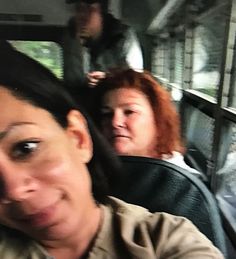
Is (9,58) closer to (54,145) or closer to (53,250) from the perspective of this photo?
(54,145)

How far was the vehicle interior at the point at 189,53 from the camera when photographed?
2.69 feet

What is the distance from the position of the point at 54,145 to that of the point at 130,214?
0.16 meters

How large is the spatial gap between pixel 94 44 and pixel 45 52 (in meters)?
0.14

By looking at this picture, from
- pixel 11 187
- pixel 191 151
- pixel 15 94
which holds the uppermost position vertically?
pixel 15 94

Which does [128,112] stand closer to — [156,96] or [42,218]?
[156,96]

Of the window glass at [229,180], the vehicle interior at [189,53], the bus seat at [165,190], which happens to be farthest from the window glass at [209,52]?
the bus seat at [165,190]

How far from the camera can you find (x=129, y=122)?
878 mm

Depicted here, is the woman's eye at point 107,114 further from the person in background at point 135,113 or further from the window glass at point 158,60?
the window glass at point 158,60

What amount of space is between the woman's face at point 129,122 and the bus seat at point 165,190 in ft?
0.16

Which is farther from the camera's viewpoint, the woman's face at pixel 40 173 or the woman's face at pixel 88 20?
the woman's face at pixel 88 20

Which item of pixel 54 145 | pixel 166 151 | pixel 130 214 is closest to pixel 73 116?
pixel 54 145

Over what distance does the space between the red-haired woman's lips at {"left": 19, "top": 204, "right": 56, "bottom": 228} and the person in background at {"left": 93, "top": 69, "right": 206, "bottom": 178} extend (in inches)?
8.4

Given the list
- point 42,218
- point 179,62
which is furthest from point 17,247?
point 179,62

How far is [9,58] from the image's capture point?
2.17 feet
